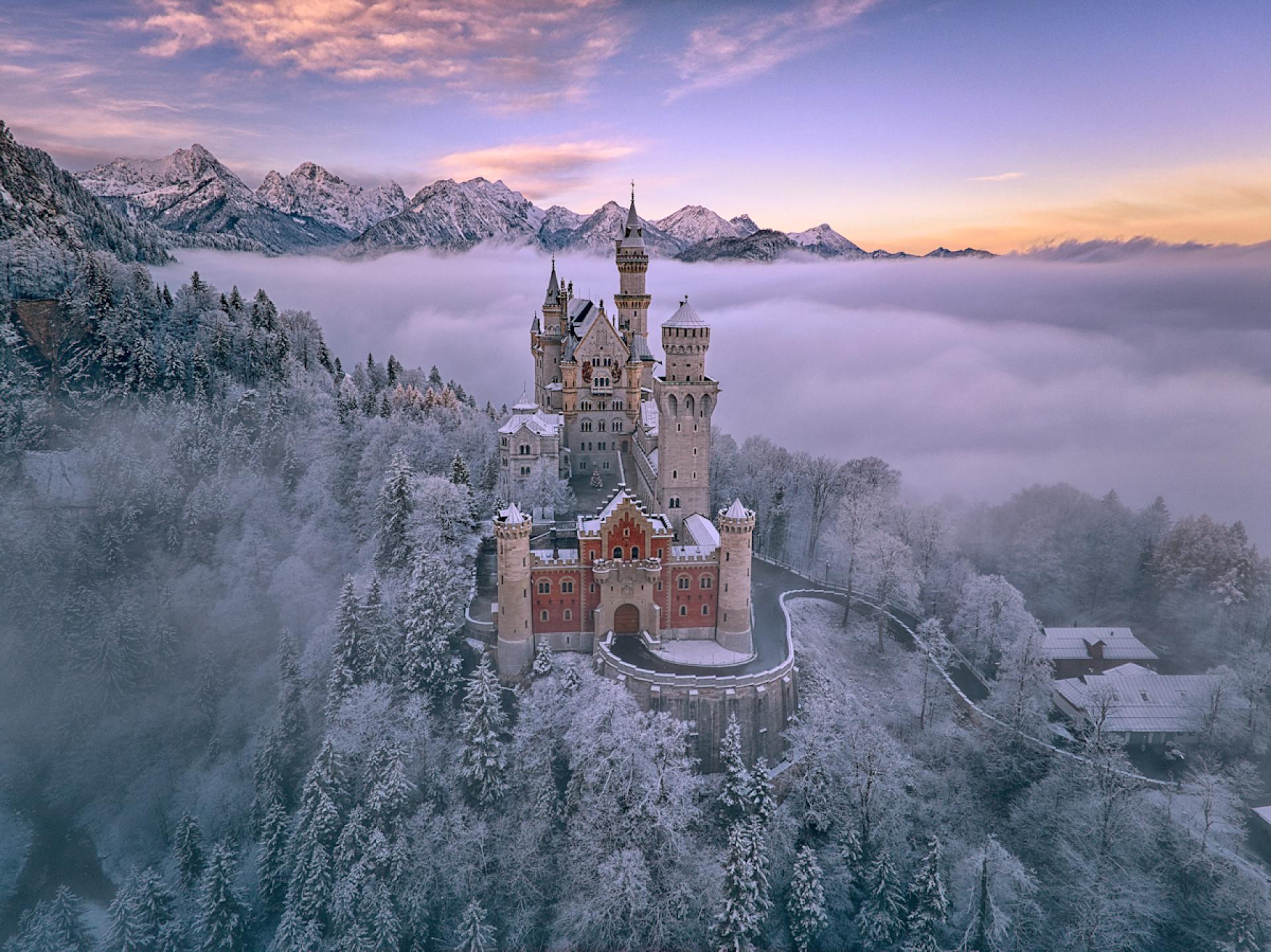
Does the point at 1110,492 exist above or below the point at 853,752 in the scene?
above

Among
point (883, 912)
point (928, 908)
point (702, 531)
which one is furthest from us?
point (702, 531)

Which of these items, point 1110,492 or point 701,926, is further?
point 1110,492

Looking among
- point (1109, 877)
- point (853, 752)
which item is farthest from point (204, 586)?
point (1109, 877)

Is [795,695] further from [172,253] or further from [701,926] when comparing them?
[172,253]

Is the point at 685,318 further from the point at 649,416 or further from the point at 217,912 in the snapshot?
the point at 217,912

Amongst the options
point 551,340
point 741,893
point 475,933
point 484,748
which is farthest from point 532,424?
point 741,893

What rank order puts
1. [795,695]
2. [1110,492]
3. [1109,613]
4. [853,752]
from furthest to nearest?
[1110,492] < [1109,613] < [795,695] < [853,752]

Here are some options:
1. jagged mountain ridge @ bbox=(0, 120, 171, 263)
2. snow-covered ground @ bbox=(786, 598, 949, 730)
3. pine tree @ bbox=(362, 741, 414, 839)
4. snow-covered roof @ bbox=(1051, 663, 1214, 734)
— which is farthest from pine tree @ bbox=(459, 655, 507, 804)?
jagged mountain ridge @ bbox=(0, 120, 171, 263)
